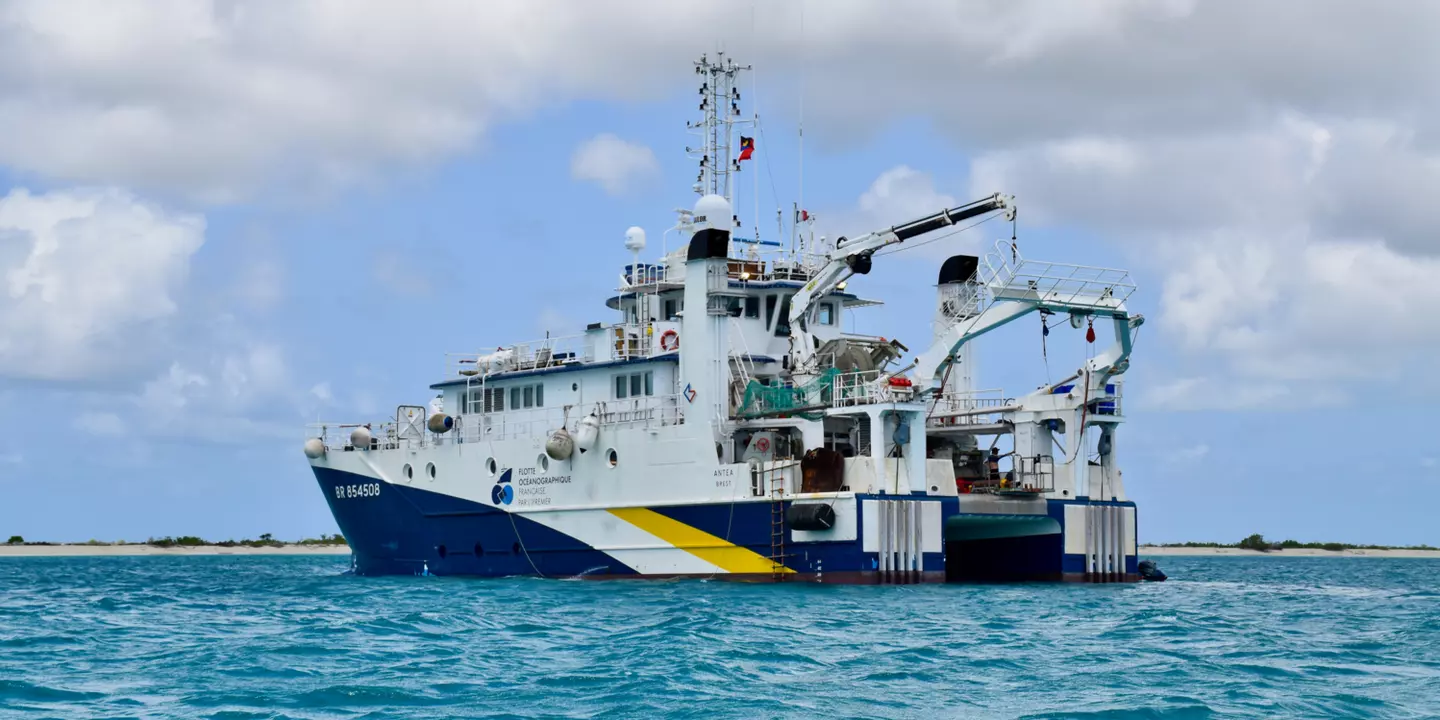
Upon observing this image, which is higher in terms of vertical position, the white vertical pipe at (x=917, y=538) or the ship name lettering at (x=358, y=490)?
the ship name lettering at (x=358, y=490)

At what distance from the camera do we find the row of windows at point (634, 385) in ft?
115

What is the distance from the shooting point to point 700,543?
32.2 meters

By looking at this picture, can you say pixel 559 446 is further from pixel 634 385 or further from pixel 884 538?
pixel 884 538

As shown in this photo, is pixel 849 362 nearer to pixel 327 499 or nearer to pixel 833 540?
pixel 833 540

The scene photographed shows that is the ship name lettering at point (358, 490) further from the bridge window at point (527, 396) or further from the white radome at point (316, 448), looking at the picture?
the bridge window at point (527, 396)

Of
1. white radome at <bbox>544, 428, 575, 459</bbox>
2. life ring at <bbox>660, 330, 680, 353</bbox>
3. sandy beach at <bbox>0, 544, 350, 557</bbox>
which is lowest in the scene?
sandy beach at <bbox>0, 544, 350, 557</bbox>

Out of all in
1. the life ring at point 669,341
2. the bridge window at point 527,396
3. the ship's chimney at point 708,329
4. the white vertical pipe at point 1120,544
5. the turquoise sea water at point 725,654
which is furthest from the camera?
the bridge window at point 527,396

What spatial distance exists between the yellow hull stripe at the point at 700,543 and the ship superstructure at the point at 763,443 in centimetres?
4

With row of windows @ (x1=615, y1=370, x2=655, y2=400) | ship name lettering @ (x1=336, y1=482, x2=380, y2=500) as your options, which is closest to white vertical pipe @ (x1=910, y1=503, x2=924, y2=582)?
row of windows @ (x1=615, y1=370, x2=655, y2=400)

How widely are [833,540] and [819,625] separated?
285 inches

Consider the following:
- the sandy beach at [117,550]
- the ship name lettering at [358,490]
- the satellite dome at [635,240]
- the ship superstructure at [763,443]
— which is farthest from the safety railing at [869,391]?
the sandy beach at [117,550]

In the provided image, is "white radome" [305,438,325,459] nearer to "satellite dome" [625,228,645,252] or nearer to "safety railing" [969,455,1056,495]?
"satellite dome" [625,228,645,252]

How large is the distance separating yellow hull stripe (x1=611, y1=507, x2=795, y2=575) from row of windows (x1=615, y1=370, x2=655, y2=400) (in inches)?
108

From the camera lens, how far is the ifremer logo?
119 feet
